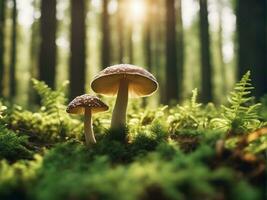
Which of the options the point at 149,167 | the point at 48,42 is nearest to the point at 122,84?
the point at 149,167

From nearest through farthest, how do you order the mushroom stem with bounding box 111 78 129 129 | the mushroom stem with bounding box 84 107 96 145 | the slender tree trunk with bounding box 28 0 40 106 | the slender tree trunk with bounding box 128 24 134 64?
the mushroom stem with bounding box 84 107 96 145 < the mushroom stem with bounding box 111 78 129 129 < the slender tree trunk with bounding box 28 0 40 106 < the slender tree trunk with bounding box 128 24 134 64

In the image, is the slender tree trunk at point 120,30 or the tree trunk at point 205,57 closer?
the tree trunk at point 205,57

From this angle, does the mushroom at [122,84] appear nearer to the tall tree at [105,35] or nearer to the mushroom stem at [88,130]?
the mushroom stem at [88,130]

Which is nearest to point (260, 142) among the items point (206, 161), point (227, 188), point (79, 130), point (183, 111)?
point (206, 161)

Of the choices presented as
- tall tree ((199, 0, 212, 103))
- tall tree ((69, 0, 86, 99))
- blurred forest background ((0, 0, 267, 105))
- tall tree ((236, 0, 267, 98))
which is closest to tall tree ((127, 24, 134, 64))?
blurred forest background ((0, 0, 267, 105))

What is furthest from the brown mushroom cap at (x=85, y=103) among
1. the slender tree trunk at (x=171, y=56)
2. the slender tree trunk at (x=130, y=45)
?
the slender tree trunk at (x=130, y=45)

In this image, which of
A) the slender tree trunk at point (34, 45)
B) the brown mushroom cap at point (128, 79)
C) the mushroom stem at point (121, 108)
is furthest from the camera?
the slender tree trunk at point (34, 45)

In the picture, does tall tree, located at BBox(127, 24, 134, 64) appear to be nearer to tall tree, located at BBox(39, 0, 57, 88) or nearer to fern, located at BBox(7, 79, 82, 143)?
tall tree, located at BBox(39, 0, 57, 88)
